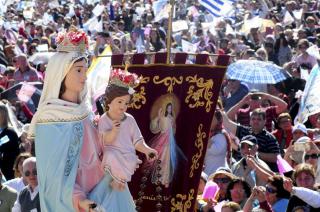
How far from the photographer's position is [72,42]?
8.20 meters

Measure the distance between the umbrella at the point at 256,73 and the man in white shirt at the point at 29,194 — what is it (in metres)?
4.97

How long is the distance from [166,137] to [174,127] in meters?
0.10

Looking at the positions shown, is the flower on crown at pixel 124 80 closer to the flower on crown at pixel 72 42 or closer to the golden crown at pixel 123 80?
the golden crown at pixel 123 80

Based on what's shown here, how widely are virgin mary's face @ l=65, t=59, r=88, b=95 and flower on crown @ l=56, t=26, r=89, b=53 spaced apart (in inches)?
4.2

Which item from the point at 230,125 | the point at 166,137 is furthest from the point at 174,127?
the point at 230,125

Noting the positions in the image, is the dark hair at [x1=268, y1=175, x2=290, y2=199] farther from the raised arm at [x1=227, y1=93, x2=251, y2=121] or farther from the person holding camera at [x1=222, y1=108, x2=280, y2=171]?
the raised arm at [x1=227, y1=93, x2=251, y2=121]

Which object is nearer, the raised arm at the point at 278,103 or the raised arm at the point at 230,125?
the raised arm at the point at 230,125

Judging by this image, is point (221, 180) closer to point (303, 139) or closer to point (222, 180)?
point (222, 180)

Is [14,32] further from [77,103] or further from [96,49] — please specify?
[77,103]

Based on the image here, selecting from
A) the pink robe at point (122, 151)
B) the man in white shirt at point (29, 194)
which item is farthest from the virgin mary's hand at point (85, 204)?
the man in white shirt at point (29, 194)

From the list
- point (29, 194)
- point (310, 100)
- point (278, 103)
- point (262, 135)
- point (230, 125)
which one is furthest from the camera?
point (278, 103)

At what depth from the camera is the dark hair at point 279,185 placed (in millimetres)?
10273

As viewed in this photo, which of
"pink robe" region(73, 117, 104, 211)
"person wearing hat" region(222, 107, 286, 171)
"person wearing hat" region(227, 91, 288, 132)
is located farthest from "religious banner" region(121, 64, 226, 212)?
"person wearing hat" region(227, 91, 288, 132)

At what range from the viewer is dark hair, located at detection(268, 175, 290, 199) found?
1027 cm
